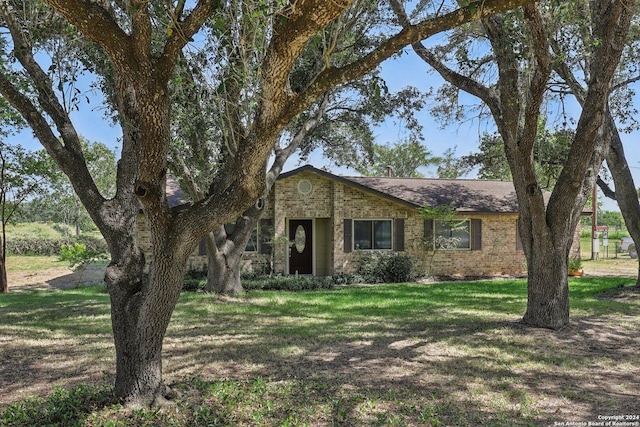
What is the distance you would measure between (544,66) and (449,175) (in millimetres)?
32603

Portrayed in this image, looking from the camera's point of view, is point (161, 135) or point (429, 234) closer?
point (161, 135)

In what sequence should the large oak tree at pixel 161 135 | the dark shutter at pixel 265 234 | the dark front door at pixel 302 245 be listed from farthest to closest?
the dark front door at pixel 302 245 → the dark shutter at pixel 265 234 → the large oak tree at pixel 161 135

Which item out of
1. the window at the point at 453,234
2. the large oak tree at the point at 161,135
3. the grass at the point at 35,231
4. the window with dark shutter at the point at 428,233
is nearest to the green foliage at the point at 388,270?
the window with dark shutter at the point at 428,233

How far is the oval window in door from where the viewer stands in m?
17.5

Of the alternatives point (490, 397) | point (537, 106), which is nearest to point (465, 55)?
point (537, 106)

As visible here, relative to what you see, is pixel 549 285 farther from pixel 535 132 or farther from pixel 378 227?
pixel 378 227

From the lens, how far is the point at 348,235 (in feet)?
54.8

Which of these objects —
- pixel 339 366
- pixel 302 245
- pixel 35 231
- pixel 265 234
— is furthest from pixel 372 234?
pixel 35 231

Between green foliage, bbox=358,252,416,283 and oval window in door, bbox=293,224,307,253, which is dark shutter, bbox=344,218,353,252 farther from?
oval window in door, bbox=293,224,307,253

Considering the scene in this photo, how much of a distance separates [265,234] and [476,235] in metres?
7.49

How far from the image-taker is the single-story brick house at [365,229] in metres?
16.4

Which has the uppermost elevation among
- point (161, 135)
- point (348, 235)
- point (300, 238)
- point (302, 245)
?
point (161, 135)

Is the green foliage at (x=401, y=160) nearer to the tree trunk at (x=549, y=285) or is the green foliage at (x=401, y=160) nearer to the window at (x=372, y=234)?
the window at (x=372, y=234)

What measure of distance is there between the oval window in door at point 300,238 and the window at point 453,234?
4536 millimetres
